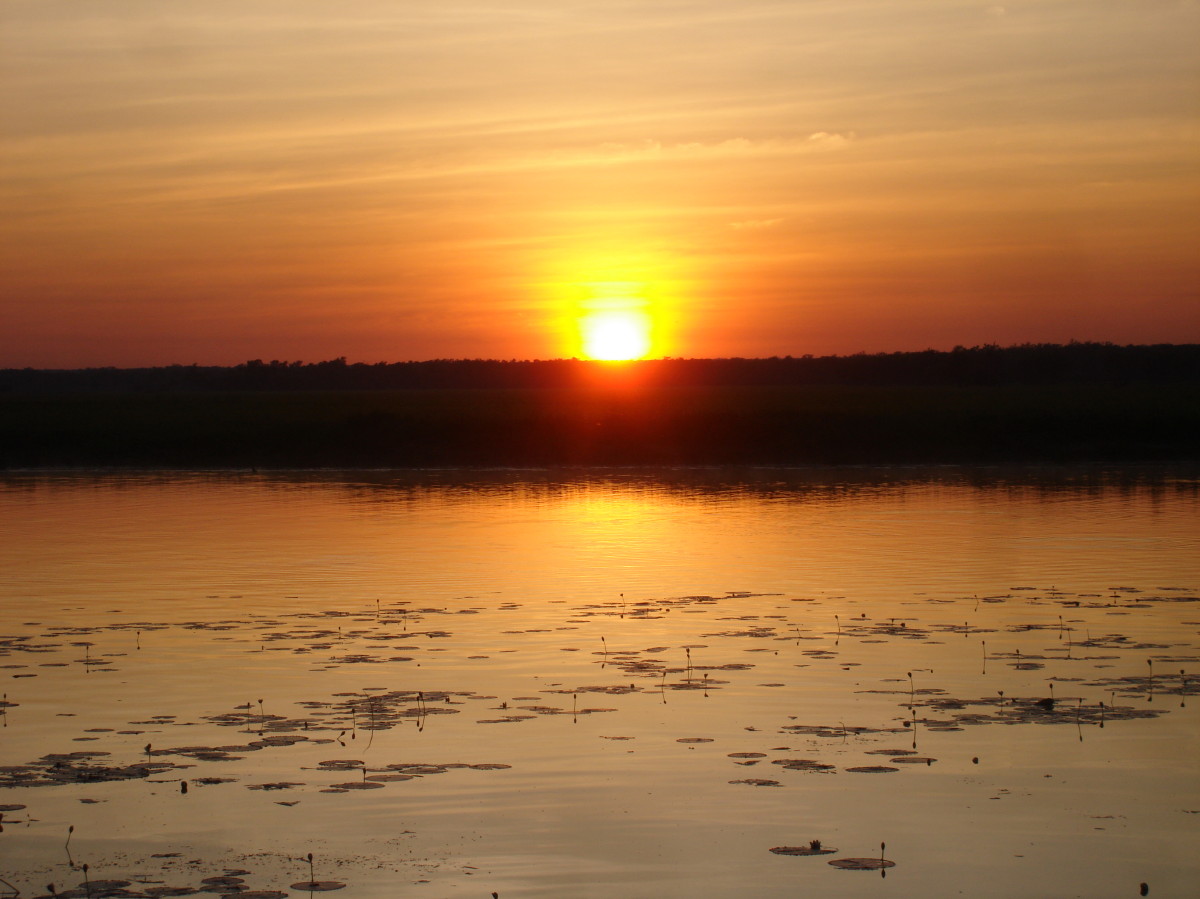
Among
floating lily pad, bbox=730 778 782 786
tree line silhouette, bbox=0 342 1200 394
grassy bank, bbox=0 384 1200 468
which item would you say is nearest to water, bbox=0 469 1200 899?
floating lily pad, bbox=730 778 782 786

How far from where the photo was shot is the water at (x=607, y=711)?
9.05 meters

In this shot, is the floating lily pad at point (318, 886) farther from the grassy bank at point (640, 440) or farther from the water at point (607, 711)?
the grassy bank at point (640, 440)

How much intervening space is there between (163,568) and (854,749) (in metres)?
15.0

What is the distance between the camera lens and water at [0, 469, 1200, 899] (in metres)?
9.05

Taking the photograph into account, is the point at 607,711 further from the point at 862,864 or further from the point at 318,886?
the point at 318,886

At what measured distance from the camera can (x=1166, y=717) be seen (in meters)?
12.5

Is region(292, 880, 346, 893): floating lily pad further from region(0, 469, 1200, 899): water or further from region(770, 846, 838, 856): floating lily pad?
region(770, 846, 838, 856): floating lily pad

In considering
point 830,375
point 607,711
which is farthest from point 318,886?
point 830,375

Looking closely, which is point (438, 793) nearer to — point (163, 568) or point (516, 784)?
point (516, 784)

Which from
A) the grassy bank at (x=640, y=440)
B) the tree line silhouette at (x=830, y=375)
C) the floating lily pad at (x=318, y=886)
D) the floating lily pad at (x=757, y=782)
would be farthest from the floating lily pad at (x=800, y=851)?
the tree line silhouette at (x=830, y=375)

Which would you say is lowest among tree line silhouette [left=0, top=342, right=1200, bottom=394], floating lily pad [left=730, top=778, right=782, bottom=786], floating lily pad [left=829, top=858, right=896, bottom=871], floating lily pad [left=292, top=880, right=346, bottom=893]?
floating lily pad [left=292, top=880, right=346, bottom=893]

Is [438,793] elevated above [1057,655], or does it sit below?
below

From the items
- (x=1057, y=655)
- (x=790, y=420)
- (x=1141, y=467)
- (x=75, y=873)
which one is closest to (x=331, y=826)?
(x=75, y=873)

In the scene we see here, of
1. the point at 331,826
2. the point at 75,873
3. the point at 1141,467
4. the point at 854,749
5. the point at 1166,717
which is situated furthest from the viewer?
the point at 1141,467
